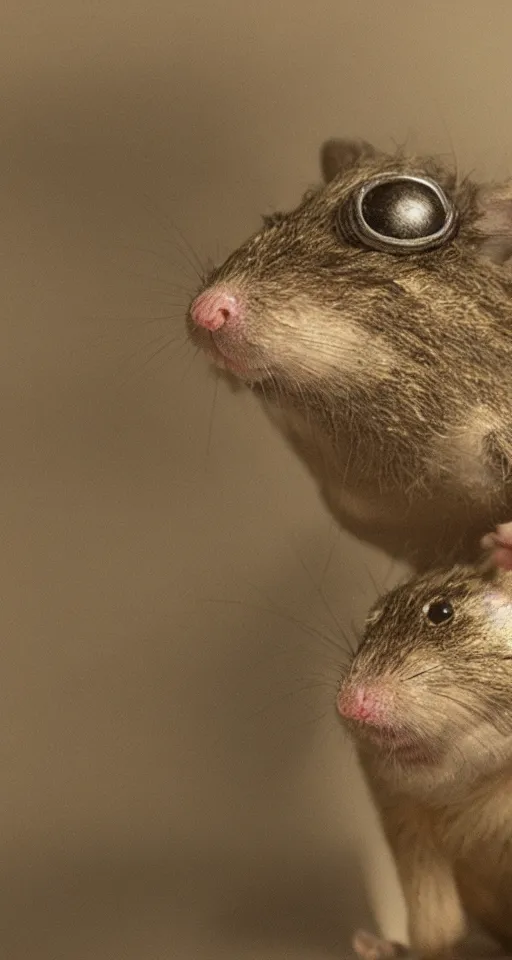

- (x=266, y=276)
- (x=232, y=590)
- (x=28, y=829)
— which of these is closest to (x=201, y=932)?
(x=28, y=829)

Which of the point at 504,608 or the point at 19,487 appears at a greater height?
the point at 19,487

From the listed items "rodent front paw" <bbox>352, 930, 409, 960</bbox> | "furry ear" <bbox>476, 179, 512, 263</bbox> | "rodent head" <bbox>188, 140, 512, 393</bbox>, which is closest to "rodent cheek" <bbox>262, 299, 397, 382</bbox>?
"rodent head" <bbox>188, 140, 512, 393</bbox>

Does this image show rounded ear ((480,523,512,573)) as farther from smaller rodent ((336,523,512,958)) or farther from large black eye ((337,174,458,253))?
large black eye ((337,174,458,253))

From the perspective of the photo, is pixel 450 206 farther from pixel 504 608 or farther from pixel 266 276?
pixel 504 608

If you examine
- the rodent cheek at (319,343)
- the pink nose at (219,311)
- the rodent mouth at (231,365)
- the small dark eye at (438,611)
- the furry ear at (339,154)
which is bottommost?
the small dark eye at (438,611)

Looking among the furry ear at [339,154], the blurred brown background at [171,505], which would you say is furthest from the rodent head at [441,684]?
the furry ear at [339,154]

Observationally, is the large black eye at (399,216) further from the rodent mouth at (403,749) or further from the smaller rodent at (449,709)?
the rodent mouth at (403,749)

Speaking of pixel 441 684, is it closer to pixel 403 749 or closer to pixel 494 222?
pixel 403 749

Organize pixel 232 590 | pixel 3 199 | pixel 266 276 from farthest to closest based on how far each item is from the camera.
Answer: pixel 232 590, pixel 3 199, pixel 266 276

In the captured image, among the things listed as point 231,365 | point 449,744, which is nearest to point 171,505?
point 231,365

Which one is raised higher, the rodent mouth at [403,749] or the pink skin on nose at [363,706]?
the pink skin on nose at [363,706]
